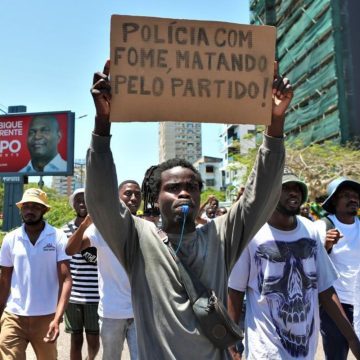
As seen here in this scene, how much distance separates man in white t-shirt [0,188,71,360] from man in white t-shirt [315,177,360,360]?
222cm

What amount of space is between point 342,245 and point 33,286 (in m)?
2.66

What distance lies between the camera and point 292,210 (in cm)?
298

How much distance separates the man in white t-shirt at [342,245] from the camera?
366cm

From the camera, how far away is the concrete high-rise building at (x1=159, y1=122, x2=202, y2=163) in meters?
149

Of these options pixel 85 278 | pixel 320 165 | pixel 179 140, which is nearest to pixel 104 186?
pixel 85 278

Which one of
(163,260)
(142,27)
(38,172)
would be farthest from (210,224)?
(38,172)

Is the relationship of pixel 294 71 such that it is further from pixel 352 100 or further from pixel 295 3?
pixel 352 100

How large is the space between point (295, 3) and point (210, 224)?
31583 mm

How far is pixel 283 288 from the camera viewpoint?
109 inches

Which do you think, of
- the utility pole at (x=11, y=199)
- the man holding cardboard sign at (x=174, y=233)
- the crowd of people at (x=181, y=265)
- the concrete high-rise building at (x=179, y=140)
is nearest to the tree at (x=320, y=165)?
the utility pole at (x=11, y=199)

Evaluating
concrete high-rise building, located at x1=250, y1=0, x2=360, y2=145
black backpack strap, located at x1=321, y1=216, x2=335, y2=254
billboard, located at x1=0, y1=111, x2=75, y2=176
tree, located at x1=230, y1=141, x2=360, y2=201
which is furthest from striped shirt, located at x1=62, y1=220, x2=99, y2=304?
concrete high-rise building, located at x1=250, y1=0, x2=360, y2=145

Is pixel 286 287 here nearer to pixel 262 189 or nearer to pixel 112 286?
pixel 262 189

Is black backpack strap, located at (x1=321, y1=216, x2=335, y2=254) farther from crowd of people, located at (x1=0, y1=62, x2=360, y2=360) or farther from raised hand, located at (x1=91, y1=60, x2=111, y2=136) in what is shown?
raised hand, located at (x1=91, y1=60, x2=111, y2=136)

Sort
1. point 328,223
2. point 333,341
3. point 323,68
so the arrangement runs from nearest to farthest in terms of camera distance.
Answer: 1. point 333,341
2. point 328,223
3. point 323,68
